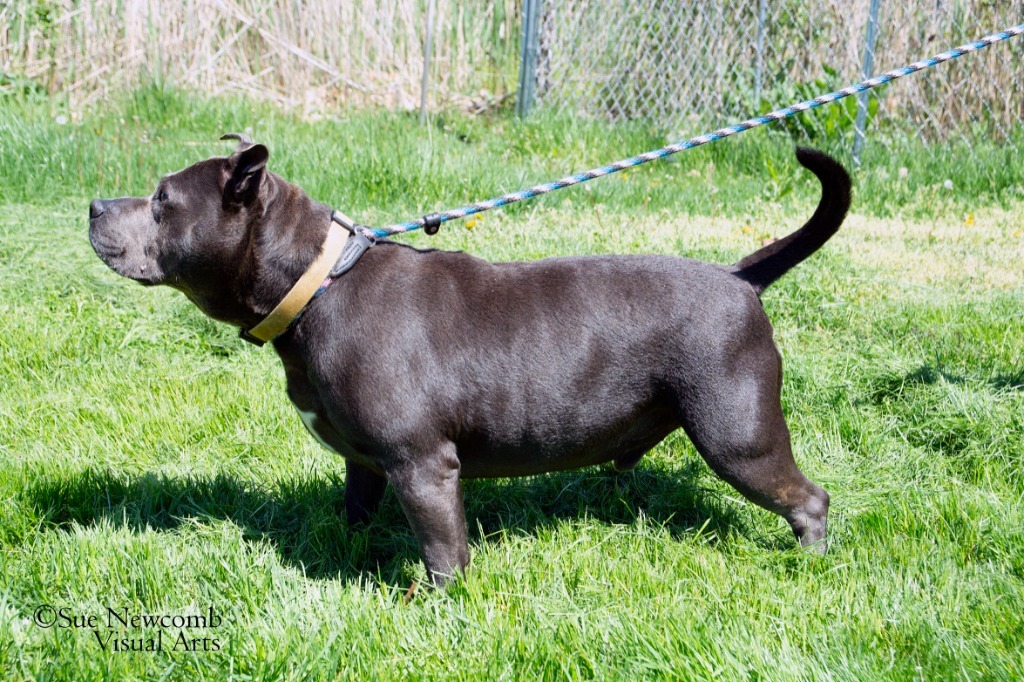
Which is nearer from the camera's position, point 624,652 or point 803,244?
point 624,652

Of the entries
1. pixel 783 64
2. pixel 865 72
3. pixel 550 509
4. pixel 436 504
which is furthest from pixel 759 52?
pixel 436 504

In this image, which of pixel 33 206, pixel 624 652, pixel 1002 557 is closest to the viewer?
pixel 624 652

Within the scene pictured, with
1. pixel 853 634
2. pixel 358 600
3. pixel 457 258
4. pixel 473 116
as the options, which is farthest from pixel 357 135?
pixel 853 634

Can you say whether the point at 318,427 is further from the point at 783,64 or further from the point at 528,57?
the point at 528,57

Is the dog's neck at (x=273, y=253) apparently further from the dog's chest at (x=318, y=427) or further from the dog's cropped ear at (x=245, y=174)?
the dog's chest at (x=318, y=427)

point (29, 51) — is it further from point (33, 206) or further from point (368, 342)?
point (368, 342)

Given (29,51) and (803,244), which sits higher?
(803,244)

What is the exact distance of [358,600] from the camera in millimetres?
2992

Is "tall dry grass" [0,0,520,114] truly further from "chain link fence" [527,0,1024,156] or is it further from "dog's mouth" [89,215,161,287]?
"dog's mouth" [89,215,161,287]

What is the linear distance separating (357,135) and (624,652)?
690cm

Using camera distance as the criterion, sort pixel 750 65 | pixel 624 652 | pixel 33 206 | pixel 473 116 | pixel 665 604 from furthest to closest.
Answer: pixel 473 116
pixel 750 65
pixel 33 206
pixel 665 604
pixel 624 652

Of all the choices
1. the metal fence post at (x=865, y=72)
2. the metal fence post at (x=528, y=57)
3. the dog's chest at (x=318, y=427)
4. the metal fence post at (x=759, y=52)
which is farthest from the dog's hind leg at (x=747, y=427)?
the metal fence post at (x=528, y=57)

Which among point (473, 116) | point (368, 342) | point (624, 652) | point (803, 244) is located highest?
point (803, 244)

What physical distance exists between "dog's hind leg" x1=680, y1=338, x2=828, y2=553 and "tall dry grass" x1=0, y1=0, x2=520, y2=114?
25.9 feet
